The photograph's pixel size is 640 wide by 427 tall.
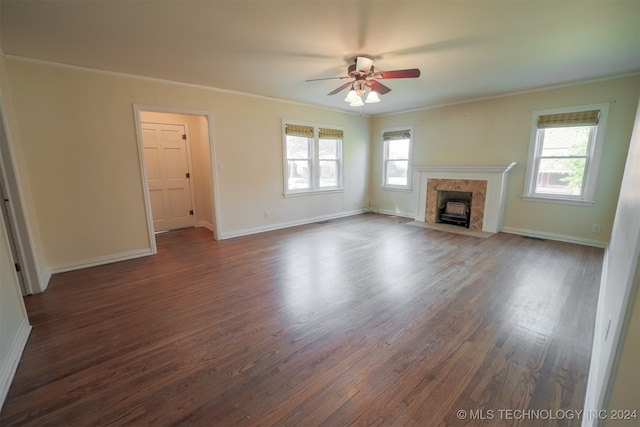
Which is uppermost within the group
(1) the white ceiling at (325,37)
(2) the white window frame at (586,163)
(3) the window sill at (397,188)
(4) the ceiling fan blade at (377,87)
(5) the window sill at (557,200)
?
(1) the white ceiling at (325,37)

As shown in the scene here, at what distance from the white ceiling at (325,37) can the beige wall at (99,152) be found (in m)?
0.29

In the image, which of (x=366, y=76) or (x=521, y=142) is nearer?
(x=366, y=76)

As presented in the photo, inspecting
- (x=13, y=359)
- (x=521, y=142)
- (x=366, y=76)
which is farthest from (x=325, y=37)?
(x=521, y=142)

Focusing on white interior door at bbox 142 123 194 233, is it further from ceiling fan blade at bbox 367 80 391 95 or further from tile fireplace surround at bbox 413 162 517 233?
tile fireplace surround at bbox 413 162 517 233

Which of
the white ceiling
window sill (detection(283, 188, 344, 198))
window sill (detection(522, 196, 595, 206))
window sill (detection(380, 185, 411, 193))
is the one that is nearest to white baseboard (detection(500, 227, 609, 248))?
window sill (detection(522, 196, 595, 206))

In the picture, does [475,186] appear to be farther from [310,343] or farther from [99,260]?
[99,260]

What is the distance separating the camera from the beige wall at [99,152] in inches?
123

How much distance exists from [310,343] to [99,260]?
3422 millimetres

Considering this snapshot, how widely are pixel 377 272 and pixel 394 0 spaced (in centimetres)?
268

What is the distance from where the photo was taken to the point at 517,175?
4.84 meters

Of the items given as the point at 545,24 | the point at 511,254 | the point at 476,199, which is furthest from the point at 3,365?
the point at 476,199

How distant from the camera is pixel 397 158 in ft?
21.8

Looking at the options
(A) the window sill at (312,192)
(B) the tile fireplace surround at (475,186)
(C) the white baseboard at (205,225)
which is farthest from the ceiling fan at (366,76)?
(C) the white baseboard at (205,225)

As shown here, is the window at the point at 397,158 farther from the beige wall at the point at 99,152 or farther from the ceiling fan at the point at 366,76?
the ceiling fan at the point at 366,76
